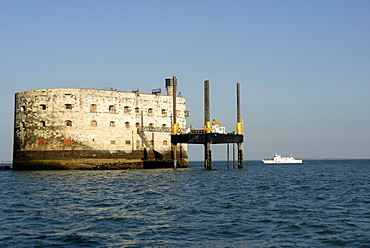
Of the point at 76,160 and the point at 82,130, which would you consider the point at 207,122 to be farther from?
the point at 76,160

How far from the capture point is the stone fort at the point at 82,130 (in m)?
54.5

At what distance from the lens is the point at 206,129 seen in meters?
51.1

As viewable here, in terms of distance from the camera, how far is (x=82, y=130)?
5500 cm

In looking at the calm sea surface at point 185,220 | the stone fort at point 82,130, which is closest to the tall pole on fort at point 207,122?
the stone fort at point 82,130

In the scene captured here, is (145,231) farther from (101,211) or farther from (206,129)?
(206,129)

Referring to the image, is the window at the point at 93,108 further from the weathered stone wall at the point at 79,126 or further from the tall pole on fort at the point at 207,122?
the tall pole on fort at the point at 207,122

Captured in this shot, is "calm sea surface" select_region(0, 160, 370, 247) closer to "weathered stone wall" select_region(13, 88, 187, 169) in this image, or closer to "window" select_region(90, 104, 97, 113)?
"weathered stone wall" select_region(13, 88, 187, 169)

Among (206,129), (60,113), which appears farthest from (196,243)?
(60,113)

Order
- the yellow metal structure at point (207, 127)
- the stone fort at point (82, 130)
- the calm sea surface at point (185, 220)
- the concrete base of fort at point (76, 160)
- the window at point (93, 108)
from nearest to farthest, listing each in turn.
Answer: the calm sea surface at point (185, 220) → the yellow metal structure at point (207, 127) → the concrete base of fort at point (76, 160) → the stone fort at point (82, 130) → the window at point (93, 108)

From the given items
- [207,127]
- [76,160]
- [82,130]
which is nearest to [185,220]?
[207,127]

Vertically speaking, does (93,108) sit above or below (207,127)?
above

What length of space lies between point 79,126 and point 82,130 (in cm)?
61

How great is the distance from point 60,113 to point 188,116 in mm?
18976

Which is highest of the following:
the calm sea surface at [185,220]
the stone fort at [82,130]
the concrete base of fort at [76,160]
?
the stone fort at [82,130]
